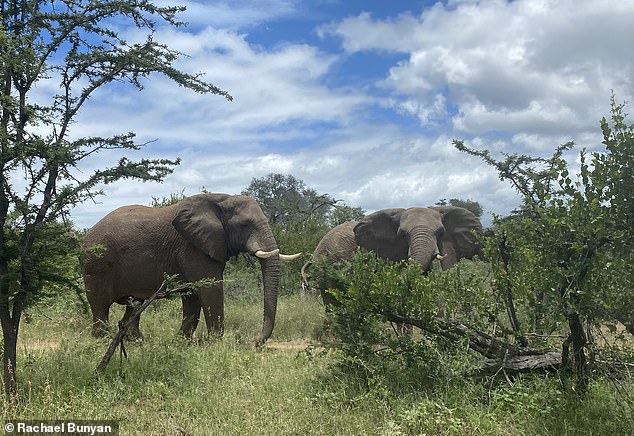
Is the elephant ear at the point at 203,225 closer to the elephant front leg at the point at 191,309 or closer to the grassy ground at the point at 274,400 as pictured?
the elephant front leg at the point at 191,309

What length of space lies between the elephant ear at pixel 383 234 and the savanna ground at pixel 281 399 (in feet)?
16.0

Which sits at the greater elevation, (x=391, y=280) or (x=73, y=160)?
(x=73, y=160)

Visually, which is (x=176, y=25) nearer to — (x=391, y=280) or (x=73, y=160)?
(x=73, y=160)

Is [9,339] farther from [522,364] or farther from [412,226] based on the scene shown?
[412,226]

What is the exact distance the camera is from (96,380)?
22.2 feet

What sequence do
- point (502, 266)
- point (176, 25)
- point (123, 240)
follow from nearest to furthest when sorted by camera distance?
point (502, 266)
point (176, 25)
point (123, 240)

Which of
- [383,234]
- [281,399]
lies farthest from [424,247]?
[281,399]

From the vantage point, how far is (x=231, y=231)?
1065 cm

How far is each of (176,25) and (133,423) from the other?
16.4 ft

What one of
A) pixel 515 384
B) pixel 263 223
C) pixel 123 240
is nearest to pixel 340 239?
pixel 263 223

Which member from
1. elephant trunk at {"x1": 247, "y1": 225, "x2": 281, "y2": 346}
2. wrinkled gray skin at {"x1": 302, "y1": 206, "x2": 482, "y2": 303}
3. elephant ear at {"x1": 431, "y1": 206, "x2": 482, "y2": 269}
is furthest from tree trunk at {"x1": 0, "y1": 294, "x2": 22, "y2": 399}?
elephant ear at {"x1": 431, "y1": 206, "x2": 482, "y2": 269}

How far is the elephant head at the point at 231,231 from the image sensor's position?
10367 millimetres

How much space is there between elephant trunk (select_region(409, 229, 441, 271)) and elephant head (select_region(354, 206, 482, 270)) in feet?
0.90

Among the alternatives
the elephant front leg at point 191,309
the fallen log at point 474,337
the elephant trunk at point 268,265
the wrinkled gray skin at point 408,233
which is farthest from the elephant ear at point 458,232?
the fallen log at point 474,337
